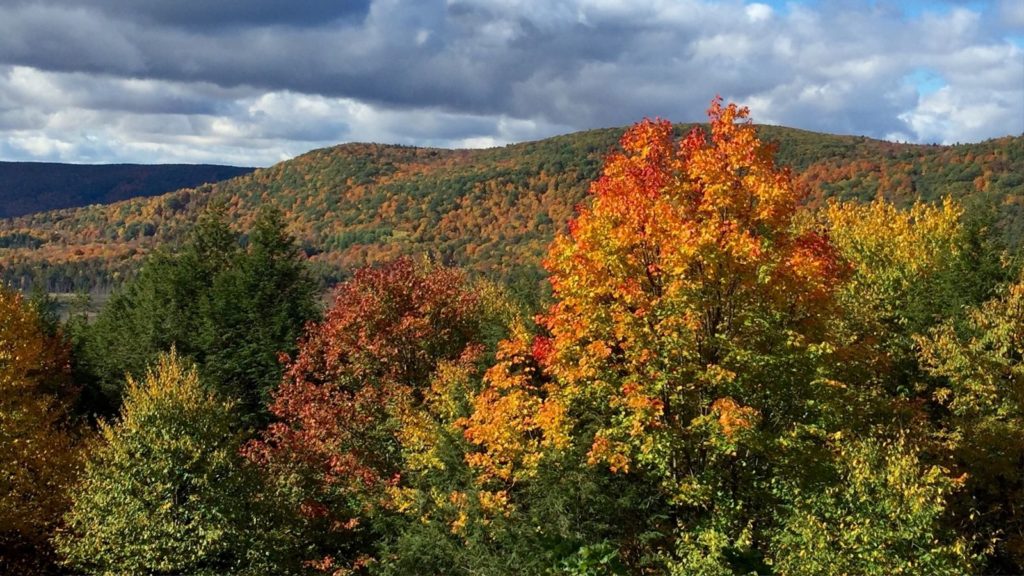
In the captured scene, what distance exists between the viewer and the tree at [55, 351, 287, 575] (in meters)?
26.7

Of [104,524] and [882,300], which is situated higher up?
[882,300]

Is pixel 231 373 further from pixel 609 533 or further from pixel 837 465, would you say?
pixel 837 465

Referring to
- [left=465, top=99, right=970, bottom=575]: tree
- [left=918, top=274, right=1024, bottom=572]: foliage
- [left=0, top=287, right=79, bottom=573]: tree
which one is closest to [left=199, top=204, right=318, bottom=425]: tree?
[left=0, top=287, right=79, bottom=573]: tree

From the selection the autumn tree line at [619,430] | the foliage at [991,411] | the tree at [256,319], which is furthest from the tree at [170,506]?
the foliage at [991,411]

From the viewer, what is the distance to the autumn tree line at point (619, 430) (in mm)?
20719

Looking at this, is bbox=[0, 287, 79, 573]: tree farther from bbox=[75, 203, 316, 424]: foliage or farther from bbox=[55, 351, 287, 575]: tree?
bbox=[75, 203, 316, 424]: foliage

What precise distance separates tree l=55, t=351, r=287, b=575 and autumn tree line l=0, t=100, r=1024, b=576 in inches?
3.8

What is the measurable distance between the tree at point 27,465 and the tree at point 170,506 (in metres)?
5.91

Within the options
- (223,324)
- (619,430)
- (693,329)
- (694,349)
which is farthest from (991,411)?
(223,324)

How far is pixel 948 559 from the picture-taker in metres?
17.4

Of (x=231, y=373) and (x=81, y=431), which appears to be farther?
(x=231, y=373)

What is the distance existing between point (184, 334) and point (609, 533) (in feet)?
134

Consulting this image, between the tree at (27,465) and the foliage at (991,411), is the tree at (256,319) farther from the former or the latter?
the foliage at (991,411)

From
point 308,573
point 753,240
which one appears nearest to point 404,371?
point 308,573
